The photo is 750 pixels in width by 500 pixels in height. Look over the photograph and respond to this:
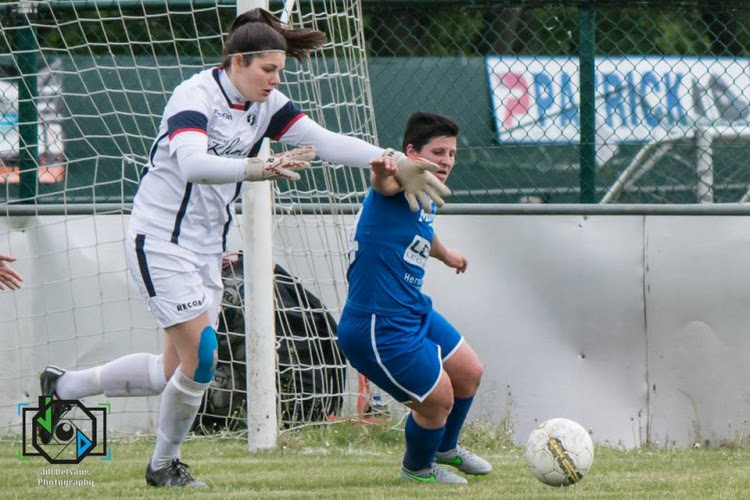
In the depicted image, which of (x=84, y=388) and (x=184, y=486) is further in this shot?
(x=84, y=388)

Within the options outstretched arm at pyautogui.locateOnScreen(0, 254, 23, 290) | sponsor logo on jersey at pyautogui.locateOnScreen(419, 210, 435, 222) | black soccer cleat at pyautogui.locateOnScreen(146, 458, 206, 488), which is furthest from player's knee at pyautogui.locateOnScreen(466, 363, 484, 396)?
outstretched arm at pyautogui.locateOnScreen(0, 254, 23, 290)

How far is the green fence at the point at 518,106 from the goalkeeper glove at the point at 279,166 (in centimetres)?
290

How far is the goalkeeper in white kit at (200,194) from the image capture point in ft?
17.9

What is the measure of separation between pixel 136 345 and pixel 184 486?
2568 millimetres

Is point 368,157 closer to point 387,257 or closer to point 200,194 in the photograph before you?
point 387,257

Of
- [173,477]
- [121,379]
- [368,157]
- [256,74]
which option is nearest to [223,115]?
[256,74]

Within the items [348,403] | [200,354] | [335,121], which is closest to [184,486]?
[200,354]

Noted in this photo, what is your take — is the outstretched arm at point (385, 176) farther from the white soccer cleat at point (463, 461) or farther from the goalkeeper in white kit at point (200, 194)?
the white soccer cleat at point (463, 461)

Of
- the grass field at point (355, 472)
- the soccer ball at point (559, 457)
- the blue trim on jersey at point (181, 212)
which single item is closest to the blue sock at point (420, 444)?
the grass field at point (355, 472)

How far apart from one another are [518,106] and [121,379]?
3213 mm

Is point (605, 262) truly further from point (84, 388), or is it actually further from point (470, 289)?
point (84, 388)

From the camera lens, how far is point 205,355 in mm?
5531

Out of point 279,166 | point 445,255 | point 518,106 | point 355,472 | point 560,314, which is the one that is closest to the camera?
point 279,166

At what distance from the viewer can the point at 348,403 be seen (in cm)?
780
